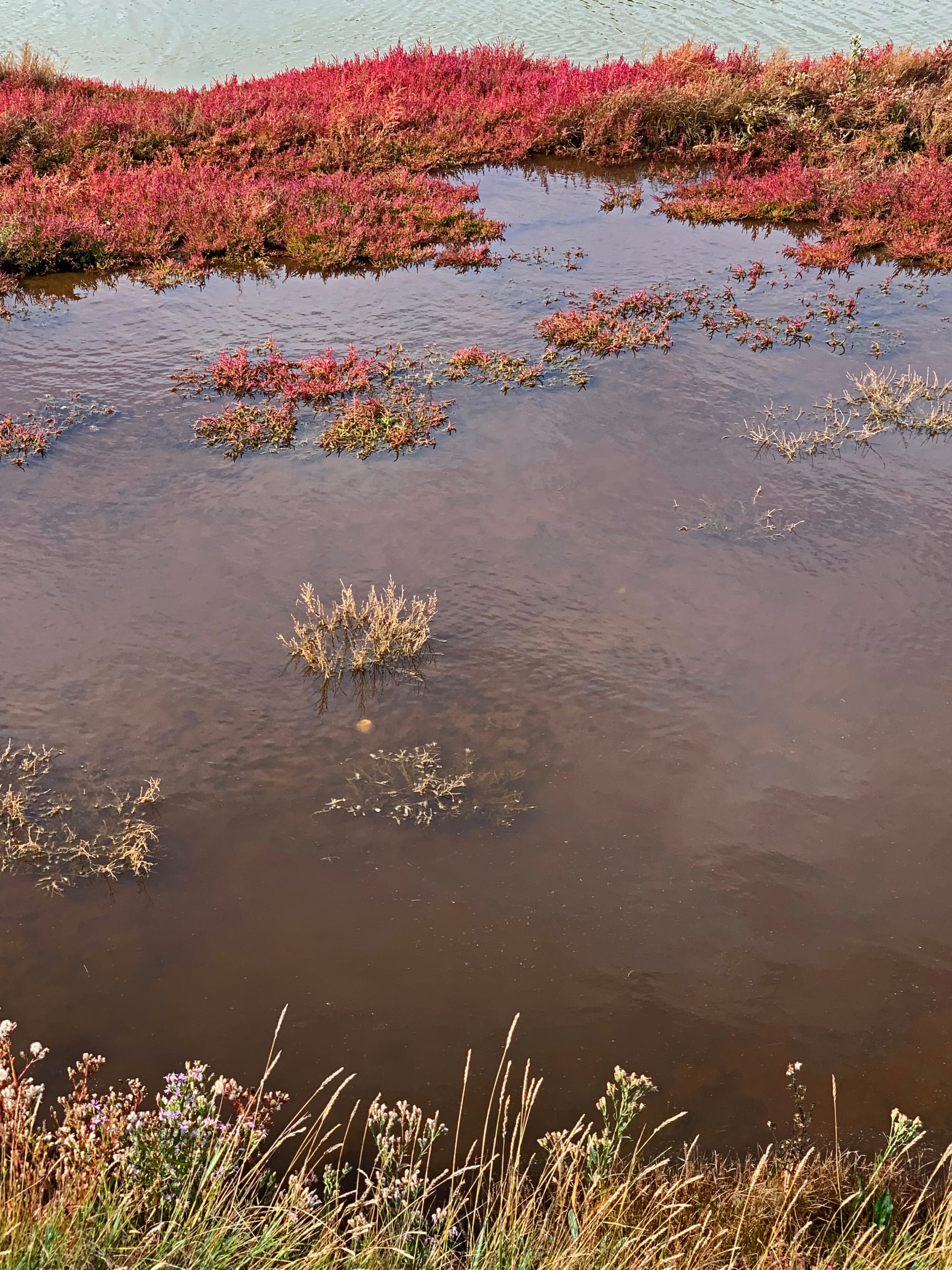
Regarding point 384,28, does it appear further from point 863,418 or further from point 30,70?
point 863,418

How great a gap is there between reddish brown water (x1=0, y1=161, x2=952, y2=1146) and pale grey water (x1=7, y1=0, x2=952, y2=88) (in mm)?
15584

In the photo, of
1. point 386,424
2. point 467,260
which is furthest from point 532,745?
point 467,260

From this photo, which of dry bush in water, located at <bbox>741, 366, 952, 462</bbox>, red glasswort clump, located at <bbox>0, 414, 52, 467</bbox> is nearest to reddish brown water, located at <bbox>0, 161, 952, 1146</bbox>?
red glasswort clump, located at <bbox>0, 414, 52, 467</bbox>

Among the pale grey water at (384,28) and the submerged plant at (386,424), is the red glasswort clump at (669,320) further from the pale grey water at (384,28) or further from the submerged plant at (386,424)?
the pale grey water at (384,28)

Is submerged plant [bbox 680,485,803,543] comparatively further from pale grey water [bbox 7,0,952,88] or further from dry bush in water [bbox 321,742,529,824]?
pale grey water [bbox 7,0,952,88]

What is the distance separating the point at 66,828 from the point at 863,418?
909 centimetres

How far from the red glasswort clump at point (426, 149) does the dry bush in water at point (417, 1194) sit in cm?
1234

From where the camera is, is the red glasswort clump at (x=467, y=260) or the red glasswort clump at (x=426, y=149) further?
the red glasswort clump at (x=426, y=149)

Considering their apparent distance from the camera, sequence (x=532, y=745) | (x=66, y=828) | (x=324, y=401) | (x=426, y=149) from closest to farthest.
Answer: (x=66, y=828), (x=532, y=745), (x=324, y=401), (x=426, y=149)

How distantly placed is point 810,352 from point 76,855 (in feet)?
33.5

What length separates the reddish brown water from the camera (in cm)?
512

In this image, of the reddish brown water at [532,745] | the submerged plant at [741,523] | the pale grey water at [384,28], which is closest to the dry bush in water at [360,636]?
the reddish brown water at [532,745]

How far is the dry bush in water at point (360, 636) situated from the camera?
7.25m

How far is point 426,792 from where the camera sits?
628cm
